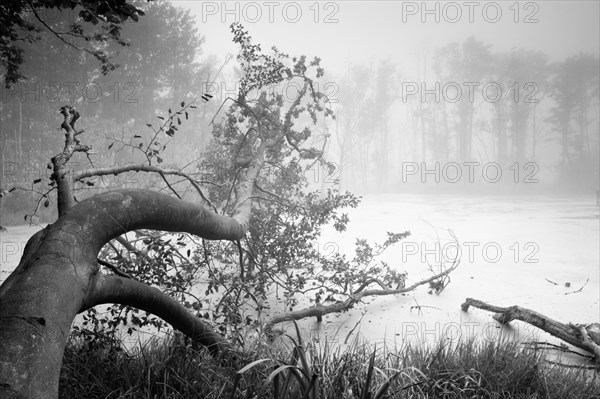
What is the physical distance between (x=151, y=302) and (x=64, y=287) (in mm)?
719

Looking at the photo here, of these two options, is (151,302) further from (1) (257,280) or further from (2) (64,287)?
(1) (257,280)

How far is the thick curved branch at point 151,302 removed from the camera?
5.40 ft

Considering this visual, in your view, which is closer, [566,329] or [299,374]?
[299,374]

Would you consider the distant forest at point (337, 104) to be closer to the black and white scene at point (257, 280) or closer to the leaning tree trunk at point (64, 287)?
the black and white scene at point (257, 280)

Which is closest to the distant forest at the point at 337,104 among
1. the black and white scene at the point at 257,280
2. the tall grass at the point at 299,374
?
the black and white scene at the point at 257,280

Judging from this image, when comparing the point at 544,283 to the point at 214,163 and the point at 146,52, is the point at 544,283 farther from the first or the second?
the point at 146,52

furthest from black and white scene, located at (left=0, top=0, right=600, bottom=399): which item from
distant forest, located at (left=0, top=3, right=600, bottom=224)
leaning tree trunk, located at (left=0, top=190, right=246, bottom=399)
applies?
distant forest, located at (left=0, top=3, right=600, bottom=224)

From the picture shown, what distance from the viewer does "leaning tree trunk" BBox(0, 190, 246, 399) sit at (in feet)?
3.67

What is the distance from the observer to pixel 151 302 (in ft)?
6.60

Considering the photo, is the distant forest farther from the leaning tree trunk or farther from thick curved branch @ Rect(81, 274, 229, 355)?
the leaning tree trunk

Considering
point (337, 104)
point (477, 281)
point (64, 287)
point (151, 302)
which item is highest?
point (337, 104)

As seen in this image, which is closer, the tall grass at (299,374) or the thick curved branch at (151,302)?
the thick curved branch at (151,302)

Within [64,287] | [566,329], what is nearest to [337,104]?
[566,329]

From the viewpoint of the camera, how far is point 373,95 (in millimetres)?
40625
